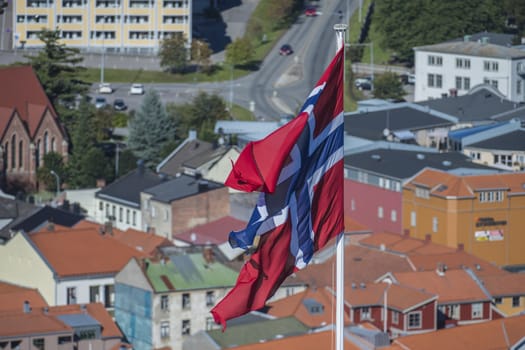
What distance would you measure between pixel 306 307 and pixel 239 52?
38.8m

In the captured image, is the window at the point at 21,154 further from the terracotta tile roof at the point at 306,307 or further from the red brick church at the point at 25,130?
the terracotta tile roof at the point at 306,307

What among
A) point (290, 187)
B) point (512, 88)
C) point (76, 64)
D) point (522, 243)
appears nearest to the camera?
point (290, 187)

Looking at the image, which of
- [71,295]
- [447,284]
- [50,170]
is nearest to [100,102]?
[50,170]

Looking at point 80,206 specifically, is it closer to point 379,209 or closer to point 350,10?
point 379,209

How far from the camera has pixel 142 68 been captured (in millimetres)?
74438

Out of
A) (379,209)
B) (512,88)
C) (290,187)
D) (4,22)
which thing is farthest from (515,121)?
(290,187)

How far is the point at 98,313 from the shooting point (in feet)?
124

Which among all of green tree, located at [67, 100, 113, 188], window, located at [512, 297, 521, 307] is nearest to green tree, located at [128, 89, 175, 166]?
green tree, located at [67, 100, 113, 188]

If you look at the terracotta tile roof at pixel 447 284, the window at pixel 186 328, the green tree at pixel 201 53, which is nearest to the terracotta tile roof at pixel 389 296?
the terracotta tile roof at pixel 447 284

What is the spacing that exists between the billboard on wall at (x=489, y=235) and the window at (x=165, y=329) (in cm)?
991

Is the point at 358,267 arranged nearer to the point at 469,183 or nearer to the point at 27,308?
the point at 469,183

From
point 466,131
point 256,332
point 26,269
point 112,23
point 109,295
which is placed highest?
point 112,23

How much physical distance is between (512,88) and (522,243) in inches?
760

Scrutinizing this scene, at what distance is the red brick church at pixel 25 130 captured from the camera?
195 ft
